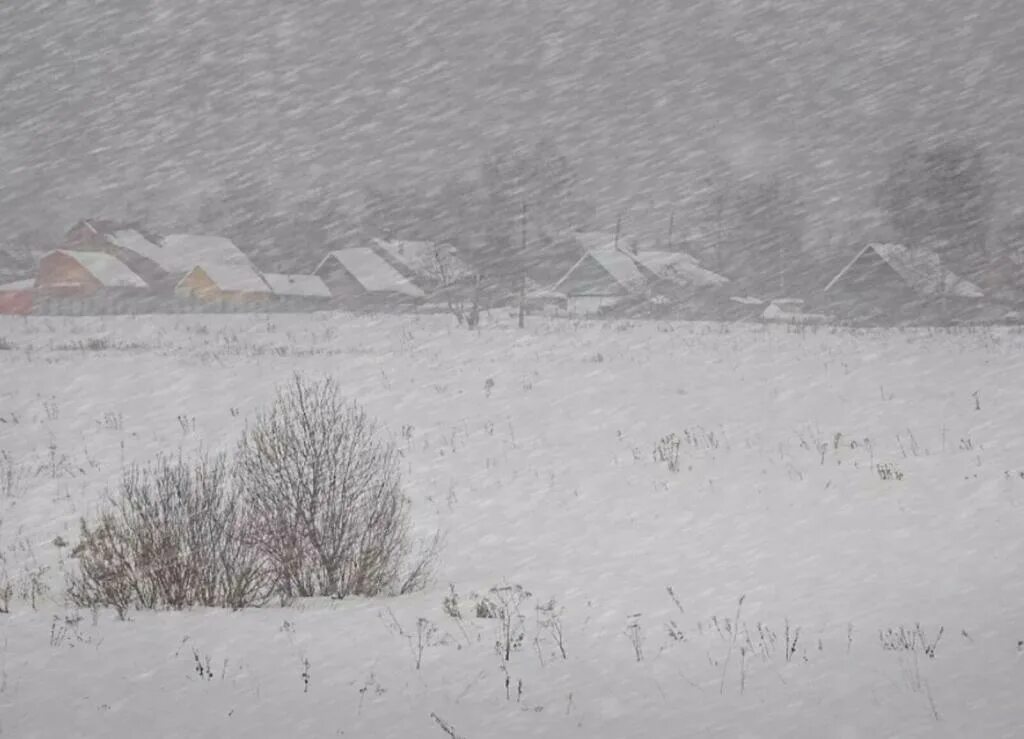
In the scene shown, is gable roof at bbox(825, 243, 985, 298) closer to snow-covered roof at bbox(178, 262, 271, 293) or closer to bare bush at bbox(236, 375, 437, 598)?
snow-covered roof at bbox(178, 262, 271, 293)

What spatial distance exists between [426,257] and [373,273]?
27.7ft

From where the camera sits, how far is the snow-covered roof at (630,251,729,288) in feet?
187

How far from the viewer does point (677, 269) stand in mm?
57719

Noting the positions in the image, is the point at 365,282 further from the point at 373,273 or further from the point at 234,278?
the point at 234,278

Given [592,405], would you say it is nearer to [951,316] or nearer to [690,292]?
[951,316]

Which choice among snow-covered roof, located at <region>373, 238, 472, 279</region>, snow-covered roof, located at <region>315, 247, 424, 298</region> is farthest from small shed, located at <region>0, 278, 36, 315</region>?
snow-covered roof, located at <region>373, 238, 472, 279</region>

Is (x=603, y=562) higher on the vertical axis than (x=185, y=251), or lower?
lower

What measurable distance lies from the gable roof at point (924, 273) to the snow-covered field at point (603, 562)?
26.9 m

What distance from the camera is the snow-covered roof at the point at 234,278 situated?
5591 cm

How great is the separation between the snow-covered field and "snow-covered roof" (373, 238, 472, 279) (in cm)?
2483

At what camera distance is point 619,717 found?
16.3 feet

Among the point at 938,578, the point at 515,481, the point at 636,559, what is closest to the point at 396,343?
the point at 515,481

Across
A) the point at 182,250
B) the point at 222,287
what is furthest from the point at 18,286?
the point at 222,287

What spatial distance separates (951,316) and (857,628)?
4464 centimetres
